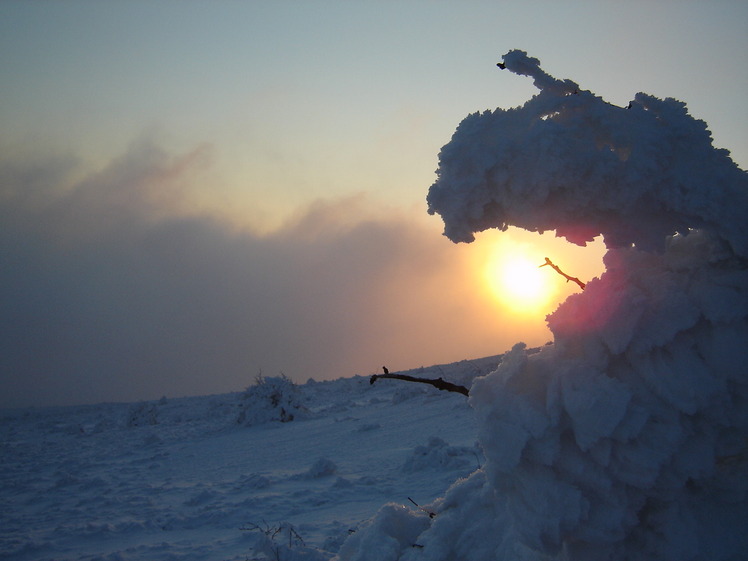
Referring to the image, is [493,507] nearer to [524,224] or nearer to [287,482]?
[524,224]

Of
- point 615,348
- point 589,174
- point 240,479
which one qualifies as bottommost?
point 240,479

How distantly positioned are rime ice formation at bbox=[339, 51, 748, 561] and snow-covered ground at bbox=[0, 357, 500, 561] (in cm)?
240

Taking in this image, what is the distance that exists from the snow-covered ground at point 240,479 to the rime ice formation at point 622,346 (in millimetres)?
2400

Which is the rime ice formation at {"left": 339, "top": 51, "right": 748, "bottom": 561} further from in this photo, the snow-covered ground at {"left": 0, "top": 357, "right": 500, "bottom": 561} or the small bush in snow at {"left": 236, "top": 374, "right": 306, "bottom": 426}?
the small bush in snow at {"left": 236, "top": 374, "right": 306, "bottom": 426}

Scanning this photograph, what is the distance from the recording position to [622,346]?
73.5 inches

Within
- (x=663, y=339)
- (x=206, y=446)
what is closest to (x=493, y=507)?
(x=663, y=339)

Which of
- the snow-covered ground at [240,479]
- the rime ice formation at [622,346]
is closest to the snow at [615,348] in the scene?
the rime ice formation at [622,346]

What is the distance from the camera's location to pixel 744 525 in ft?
6.22

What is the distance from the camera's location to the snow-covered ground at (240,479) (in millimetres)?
5484

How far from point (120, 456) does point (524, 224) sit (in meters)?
12.7

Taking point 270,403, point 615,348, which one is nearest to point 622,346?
point 615,348

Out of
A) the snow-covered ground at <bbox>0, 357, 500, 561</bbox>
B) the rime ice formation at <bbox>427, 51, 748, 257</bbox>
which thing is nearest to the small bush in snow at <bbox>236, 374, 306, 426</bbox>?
the snow-covered ground at <bbox>0, 357, 500, 561</bbox>

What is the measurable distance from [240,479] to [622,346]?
7.36 meters

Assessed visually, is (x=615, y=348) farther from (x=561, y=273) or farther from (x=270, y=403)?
(x=270, y=403)
